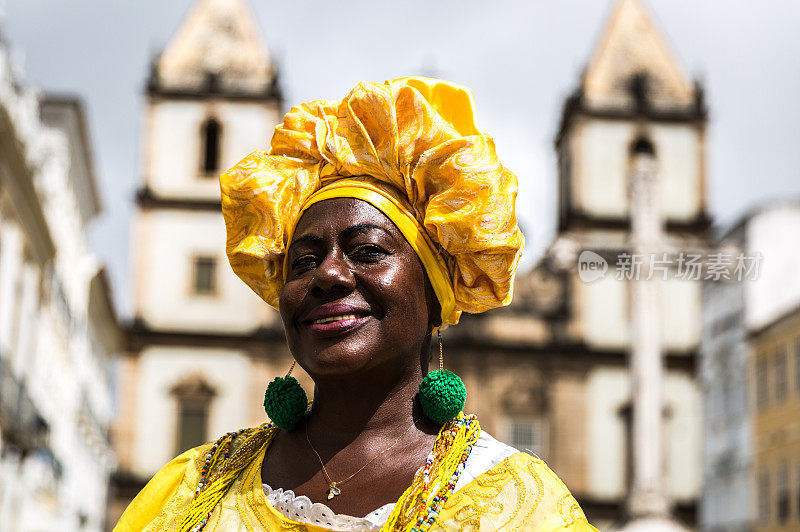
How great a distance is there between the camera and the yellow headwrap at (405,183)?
230 cm

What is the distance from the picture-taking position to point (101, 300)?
32.1 m

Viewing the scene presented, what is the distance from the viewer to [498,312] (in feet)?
103

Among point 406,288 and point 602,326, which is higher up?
point 406,288

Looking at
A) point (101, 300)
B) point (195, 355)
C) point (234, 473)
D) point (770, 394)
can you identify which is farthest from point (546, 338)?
point (234, 473)

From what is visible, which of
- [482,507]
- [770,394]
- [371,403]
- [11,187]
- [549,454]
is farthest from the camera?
[549,454]

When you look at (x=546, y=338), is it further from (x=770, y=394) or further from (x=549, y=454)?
(x=770, y=394)

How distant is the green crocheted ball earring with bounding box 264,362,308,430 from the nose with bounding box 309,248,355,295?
242 mm

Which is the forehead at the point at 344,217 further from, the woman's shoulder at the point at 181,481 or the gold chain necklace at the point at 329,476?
the woman's shoulder at the point at 181,481

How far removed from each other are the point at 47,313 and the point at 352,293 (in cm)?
2087

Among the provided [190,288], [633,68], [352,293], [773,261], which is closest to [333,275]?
[352,293]

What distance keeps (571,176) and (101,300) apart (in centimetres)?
1384

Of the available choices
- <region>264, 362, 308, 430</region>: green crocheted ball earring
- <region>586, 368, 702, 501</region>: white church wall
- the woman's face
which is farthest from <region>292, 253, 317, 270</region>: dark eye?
<region>586, 368, 702, 501</region>: white church wall

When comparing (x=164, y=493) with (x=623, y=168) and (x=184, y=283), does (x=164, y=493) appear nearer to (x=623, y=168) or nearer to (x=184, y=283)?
(x=184, y=283)

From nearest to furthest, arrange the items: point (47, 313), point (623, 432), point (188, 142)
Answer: point (47, 313)
point (623, 432)
point (188, 142)
